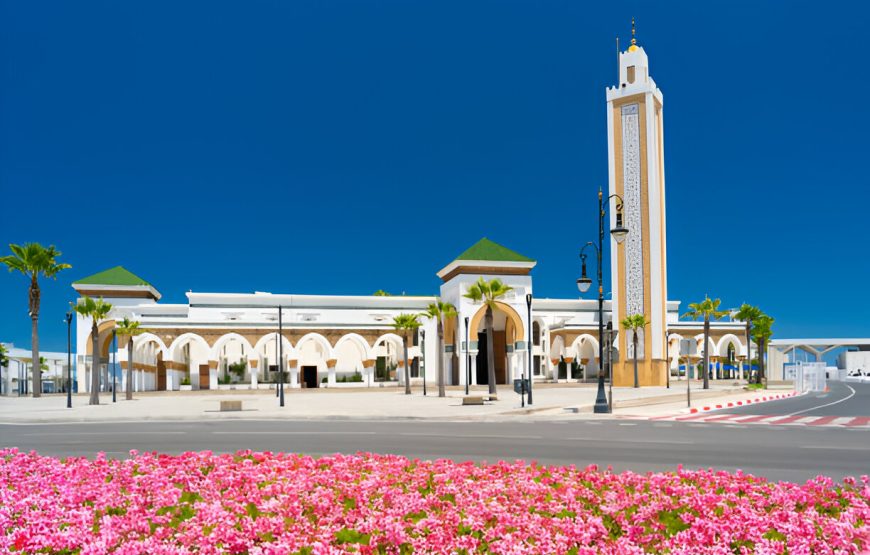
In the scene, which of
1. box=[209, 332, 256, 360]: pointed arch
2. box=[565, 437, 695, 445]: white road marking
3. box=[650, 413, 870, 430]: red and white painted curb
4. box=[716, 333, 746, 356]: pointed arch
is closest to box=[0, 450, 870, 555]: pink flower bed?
box=[565, 437, 695, 445]: white road marking

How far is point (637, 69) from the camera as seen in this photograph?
62.1 m

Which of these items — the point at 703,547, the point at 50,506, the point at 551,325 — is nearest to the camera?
the point at 703,547

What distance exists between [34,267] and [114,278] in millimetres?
18508

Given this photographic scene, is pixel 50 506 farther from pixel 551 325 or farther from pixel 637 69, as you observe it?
pixel 551 325

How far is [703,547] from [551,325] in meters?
70.1

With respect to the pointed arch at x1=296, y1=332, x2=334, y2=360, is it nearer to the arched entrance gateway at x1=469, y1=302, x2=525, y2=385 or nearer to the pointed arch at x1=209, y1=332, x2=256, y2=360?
the pointed arch at x1=209, y1=332, x2=256, y2=360

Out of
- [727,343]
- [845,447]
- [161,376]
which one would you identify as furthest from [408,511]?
[727,343]

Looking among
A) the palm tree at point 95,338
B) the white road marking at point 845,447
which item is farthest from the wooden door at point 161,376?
the white road marking at point 845,447

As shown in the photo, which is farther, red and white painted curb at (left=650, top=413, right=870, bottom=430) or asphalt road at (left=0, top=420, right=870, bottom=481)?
red and white painted curb at (left=650, top=413, right=870, bottom=430)

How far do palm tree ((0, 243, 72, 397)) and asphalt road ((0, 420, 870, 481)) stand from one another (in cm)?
2846

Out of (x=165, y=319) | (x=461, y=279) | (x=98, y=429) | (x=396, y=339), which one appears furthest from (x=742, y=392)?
(x=165, y=319)

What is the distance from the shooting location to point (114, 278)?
2729 inches

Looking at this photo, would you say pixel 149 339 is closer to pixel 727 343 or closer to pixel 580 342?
pixel 580 342

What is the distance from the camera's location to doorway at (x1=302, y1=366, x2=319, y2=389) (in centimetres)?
6719
